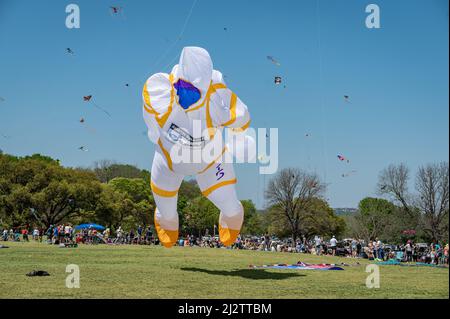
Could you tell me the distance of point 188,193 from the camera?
85938 mm

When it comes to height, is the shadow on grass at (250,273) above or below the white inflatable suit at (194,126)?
below

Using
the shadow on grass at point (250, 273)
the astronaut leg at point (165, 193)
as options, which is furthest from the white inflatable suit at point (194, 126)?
the shadow on grass at point (250, 273)

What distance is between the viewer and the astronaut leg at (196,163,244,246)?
15352 millimetres

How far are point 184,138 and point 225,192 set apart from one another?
2.00 meters

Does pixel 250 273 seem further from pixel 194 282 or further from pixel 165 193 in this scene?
pixel 165 193

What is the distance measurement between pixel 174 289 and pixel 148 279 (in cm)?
191

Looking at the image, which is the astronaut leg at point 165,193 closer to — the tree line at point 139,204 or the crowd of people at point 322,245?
the crowd of people at point 322,245

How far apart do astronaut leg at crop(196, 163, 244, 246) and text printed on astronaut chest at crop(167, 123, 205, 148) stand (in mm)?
913

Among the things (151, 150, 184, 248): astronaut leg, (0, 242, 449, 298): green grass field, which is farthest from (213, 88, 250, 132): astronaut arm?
(0, 242, 449, 298): green grass field

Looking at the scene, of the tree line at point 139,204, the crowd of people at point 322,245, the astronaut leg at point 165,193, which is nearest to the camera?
the astronaut leg at point 165,193

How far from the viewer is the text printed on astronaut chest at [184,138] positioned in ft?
48.4

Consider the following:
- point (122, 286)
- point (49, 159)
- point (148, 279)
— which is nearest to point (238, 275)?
point (148, 279)

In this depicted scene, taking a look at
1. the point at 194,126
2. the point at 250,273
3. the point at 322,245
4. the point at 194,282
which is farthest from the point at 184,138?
the point at 322,245
